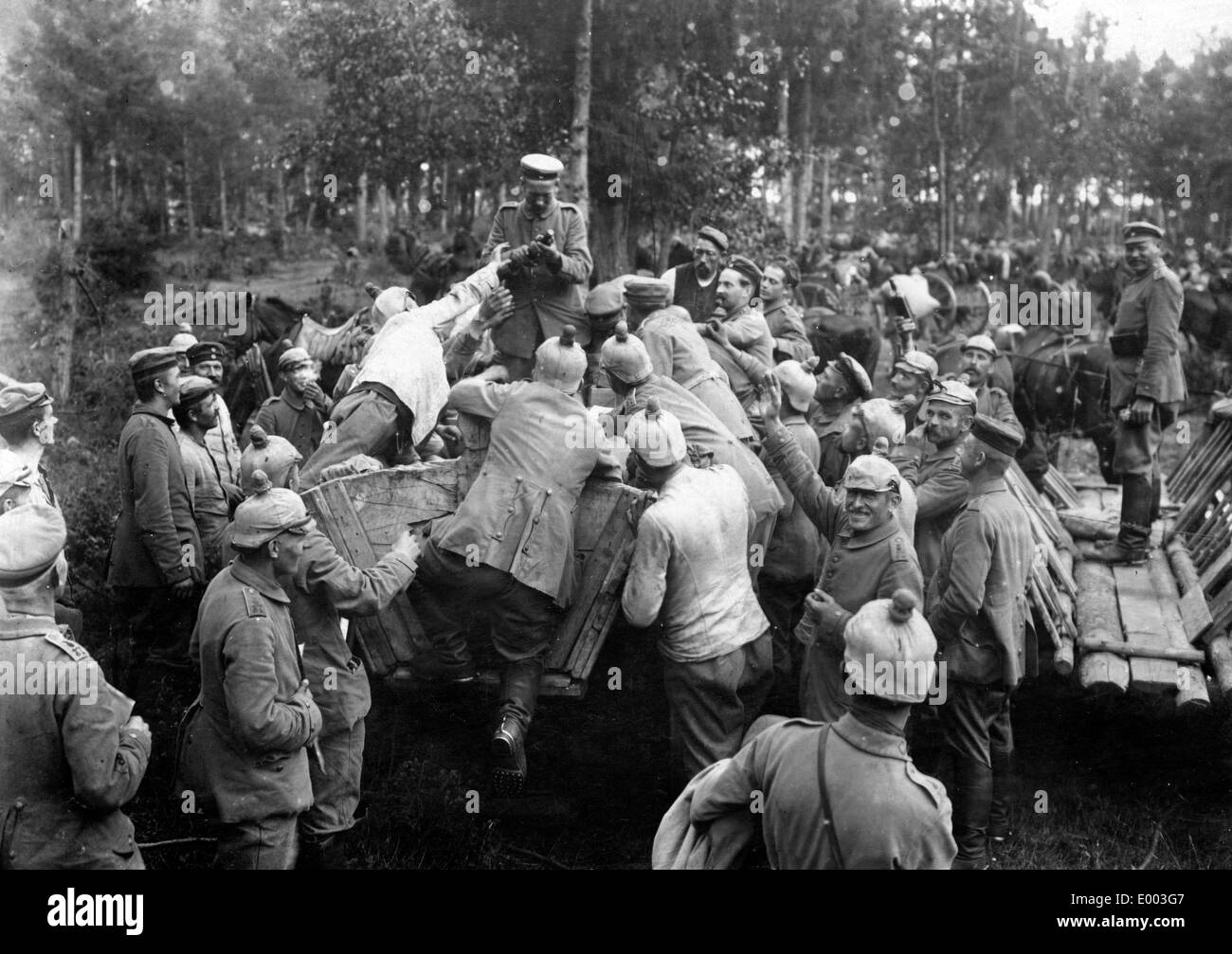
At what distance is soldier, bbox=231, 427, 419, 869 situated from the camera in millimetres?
4973

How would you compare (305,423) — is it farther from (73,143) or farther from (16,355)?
(73,143)

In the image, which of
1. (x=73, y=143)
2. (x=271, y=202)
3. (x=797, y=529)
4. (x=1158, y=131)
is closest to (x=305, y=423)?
(x=797, y=529)

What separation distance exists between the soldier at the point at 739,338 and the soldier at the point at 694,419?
3.84 ft

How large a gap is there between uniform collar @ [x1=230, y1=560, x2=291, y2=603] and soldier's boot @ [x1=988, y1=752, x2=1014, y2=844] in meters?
3.79

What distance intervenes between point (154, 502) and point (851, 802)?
4.47 metres

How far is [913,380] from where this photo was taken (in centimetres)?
732

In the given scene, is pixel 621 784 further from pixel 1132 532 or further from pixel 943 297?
pixel 943 297

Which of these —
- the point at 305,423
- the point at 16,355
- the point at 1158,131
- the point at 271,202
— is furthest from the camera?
the point at 271,202

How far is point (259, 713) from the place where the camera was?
4.45 meters

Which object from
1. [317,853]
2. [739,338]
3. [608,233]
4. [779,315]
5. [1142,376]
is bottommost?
[317,853]

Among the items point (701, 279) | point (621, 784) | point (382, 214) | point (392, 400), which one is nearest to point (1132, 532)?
point (701, 279)

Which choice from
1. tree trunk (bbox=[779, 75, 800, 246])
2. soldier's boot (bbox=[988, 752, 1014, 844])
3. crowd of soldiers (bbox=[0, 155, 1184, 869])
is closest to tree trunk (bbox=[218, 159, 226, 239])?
tree trunk (bbox=[779, 75, 800, 246])

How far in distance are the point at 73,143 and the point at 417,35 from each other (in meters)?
6.28

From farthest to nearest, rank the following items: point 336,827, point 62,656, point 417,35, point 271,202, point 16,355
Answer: point 271,202 → point 417,35 → point 16,355 → point 336,827 → point 62,656
